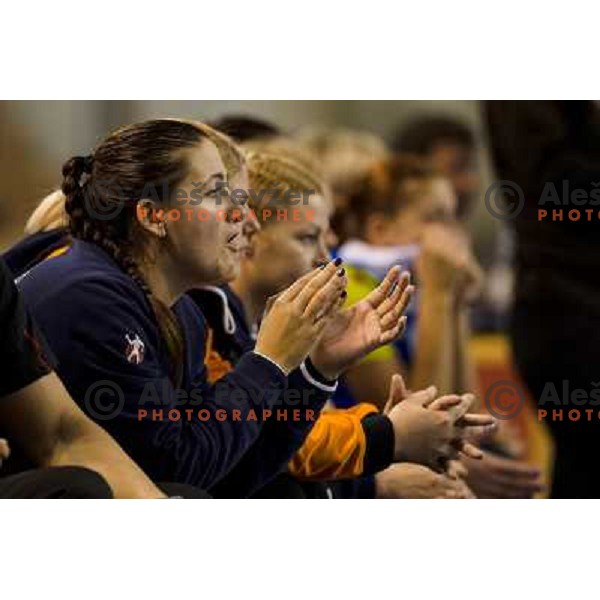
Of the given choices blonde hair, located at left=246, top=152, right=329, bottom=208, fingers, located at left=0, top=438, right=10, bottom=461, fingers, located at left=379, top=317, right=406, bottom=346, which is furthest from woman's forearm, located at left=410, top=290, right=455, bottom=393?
fingers, located at left=0, top=438, right=10, bottom=461

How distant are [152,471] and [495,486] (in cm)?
54

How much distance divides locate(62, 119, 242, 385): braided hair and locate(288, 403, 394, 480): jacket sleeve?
0.22 m

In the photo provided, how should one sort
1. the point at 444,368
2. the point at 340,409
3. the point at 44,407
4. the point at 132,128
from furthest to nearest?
the point at 444,368 < the point at 340,409 < the point at 132,128 < the point at 44,407

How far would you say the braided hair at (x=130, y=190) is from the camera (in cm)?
223

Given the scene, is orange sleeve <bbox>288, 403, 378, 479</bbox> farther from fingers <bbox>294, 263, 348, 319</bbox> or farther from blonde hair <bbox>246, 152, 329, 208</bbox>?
blonde hair <bbox>246, 152, 329, 208</bbox>

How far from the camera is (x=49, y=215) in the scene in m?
2.30

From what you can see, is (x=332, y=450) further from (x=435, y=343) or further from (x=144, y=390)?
(x=435, y=343)

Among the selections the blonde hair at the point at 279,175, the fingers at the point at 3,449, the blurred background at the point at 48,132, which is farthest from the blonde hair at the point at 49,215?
the fingers at the point at 3,449

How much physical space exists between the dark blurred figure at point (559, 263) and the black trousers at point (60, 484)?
2.55 ft

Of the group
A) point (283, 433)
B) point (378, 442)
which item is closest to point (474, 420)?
point (378, 442)

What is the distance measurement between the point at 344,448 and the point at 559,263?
0.58 meters

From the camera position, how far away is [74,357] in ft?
7.13

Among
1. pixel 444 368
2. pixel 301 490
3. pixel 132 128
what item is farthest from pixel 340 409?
pixel 132 128

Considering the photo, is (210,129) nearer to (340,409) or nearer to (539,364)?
(340,409)
